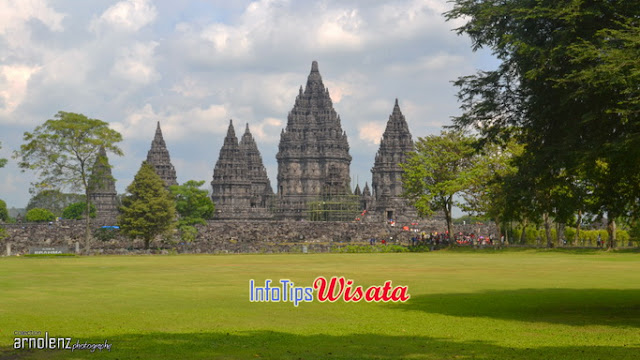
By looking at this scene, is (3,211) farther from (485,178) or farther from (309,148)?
(485,178)

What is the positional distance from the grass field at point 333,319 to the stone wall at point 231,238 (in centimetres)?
4081

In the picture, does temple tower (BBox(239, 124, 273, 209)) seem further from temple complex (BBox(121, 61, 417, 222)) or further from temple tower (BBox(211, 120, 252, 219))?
temple tower (BBox(211, 120, 252, 219))

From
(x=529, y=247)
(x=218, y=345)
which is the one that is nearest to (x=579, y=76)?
(x=218, y=345)

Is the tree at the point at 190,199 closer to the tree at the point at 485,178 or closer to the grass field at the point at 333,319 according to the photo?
the tree at the point at 485,178

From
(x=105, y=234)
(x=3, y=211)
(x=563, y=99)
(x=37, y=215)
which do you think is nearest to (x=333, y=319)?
(x=563, y=99)

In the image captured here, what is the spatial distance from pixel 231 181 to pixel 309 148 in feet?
76.7

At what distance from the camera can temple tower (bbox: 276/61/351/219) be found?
7126 inches

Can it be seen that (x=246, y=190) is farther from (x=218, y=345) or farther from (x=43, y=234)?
(x=218, y=345)

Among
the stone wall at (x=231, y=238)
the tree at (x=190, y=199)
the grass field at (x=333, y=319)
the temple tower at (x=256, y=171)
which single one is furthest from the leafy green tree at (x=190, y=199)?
the grass field at (x=333, y=319)

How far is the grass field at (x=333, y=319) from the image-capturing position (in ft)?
53.8

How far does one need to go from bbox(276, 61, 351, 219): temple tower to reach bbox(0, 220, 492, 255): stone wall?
57986 mm

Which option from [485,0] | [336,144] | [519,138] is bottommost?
[519,138]

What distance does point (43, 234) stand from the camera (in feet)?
308

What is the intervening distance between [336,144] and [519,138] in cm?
15700
